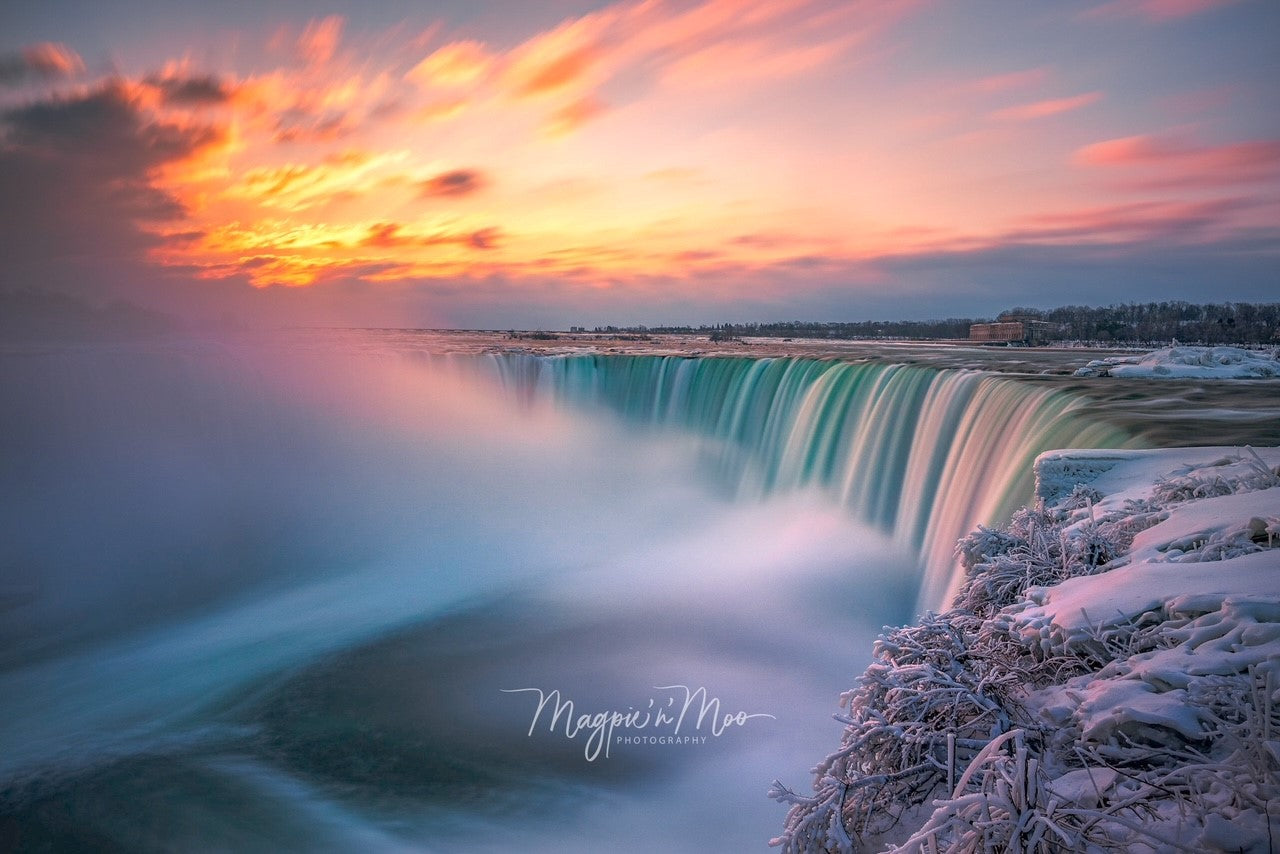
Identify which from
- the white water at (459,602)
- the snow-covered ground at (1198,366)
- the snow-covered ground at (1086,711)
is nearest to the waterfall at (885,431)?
the white water at (459,602)

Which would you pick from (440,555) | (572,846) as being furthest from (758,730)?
(440,555)

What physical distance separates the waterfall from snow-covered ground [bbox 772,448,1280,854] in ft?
17.1

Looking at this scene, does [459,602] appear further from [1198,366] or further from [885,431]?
[1198,366]

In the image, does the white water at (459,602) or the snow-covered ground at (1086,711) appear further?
the white water at (459,602)

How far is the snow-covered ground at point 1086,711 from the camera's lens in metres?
1.96

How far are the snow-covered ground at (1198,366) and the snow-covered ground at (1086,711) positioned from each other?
12983mm

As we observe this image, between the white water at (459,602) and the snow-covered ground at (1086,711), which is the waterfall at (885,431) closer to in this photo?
the white water at (459,602)

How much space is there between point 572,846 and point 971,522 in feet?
23.8

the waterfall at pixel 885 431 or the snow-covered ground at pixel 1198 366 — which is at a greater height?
the snow-covered ground at pixel 1198 366

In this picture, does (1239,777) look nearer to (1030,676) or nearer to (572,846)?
(1030,676)

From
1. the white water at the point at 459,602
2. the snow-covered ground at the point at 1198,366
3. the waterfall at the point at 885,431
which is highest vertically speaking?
the snow-covered ground at the point at 1198,366

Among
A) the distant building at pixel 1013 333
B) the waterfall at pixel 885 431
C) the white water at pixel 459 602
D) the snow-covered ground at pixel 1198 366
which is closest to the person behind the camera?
the white water at pixel 459 602

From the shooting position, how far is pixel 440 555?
19.7 metres

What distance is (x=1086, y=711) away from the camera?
250 centimetres
